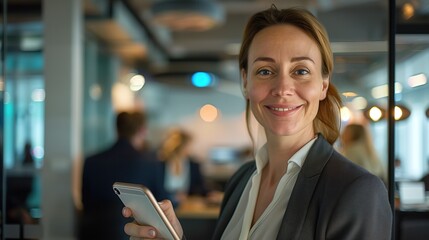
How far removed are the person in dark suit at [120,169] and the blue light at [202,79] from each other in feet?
33.5

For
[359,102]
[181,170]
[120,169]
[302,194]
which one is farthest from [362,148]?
[302,194]

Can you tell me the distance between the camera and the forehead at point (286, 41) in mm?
1546

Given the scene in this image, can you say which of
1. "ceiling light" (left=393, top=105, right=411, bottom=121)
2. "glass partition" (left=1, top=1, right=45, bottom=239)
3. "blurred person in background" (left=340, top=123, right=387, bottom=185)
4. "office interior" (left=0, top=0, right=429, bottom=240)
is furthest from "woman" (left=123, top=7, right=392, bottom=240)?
"glass partition" (left=1, top=1, right=45, bottom=239)

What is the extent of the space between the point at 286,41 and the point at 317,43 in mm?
81

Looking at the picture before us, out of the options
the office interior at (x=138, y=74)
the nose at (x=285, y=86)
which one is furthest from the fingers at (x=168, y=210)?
the office interior at (x=138, y=74)

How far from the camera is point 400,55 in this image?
2.29 m

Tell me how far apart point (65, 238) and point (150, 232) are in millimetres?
5044

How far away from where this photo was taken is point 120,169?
4398 mm

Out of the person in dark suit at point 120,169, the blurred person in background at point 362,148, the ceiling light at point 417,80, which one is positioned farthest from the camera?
the blurred person in background at point 362,148

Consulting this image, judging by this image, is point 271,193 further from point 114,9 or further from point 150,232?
point 114,9

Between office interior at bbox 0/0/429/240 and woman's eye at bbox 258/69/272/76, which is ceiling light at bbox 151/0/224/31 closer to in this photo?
office interior at bbox 0/0/429/240

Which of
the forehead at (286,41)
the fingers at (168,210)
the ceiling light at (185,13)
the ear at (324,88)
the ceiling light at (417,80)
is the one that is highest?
the ceiling light at (185,13)

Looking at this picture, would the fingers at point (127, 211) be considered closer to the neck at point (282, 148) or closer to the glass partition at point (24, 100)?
the neck at point (282, 148)

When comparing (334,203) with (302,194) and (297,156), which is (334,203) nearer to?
(302,194)
